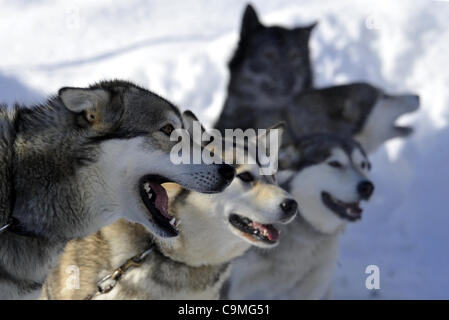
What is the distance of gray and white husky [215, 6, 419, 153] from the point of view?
5281mm

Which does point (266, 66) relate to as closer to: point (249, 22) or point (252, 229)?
point (249, 22)

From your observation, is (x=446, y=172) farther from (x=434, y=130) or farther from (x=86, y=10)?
(x=86, y=10)

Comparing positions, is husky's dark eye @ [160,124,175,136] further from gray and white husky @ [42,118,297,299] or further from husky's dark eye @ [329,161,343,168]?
husky's dark eye @ [329,161,343,168]

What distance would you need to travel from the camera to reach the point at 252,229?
278 cm

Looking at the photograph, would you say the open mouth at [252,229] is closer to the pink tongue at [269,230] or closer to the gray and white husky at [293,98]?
the pink tongue at [269,230]

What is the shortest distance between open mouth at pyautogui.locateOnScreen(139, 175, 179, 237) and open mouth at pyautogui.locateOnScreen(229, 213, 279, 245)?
51cm

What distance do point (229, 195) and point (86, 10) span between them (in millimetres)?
5738

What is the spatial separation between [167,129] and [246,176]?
696 millimetres

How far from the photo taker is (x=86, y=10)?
7777mm

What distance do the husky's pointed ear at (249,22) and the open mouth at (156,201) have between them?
3875 millimetres

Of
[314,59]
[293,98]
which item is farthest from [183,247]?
[314,59]

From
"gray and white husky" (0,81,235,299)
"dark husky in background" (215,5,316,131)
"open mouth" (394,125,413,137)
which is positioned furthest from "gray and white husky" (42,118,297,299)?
"dark husky in background" (215,5,316,131)

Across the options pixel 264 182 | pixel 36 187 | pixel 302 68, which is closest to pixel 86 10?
pixel 302 68

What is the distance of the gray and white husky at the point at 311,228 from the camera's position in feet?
11.6
